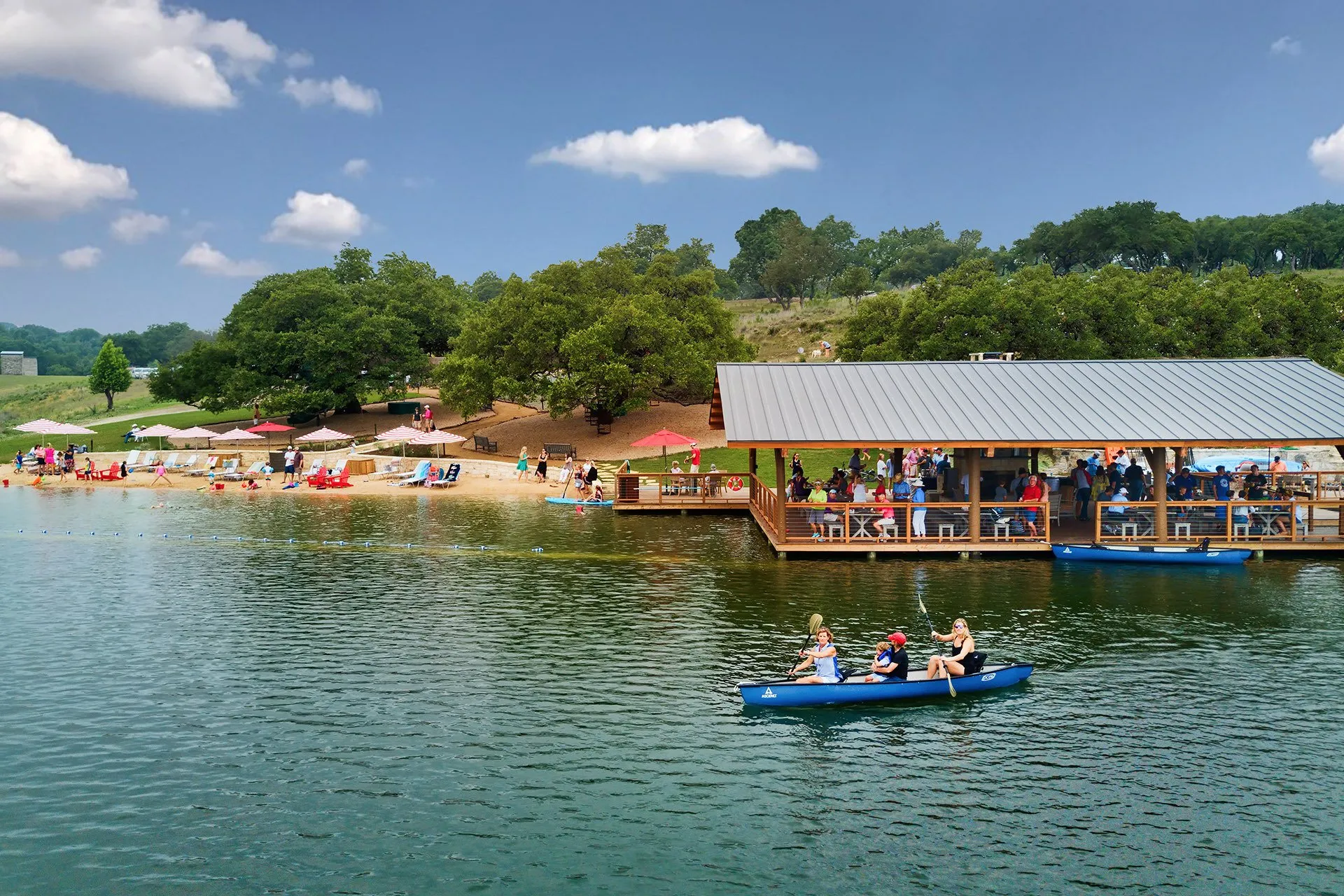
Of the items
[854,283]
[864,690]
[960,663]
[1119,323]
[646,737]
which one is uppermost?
[854,283]

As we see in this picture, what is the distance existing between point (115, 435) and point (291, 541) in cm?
4784

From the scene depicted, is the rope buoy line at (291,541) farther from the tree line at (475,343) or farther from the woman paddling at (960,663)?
the tree line at (475,343)

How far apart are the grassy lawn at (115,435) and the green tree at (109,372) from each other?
13.1m

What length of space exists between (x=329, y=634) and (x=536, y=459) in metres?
33.2

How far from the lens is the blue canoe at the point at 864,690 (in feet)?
55.0

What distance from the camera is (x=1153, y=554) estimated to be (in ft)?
90.8

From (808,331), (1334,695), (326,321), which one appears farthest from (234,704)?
(808,331)

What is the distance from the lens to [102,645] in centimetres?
2050

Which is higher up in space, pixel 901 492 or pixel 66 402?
pixel 66 402

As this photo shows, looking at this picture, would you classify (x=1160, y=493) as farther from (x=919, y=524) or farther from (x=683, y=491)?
→ (x=683, y=491)

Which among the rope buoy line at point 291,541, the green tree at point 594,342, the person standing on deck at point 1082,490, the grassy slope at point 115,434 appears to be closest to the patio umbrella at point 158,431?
the grassy slope at point 115,434

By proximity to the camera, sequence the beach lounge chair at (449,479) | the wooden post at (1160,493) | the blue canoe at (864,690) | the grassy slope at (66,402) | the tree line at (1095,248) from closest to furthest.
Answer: the blue canoe at (864,690) → the wooden post at (1160,493) → the beach lounge chair at (449,479) → the grassy slope at (66,402) → the tree line at (1095,248)

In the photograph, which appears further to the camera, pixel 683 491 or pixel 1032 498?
pixel 683 491

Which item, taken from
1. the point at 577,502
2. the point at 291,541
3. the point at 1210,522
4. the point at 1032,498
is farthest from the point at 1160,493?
the point at 291,541
